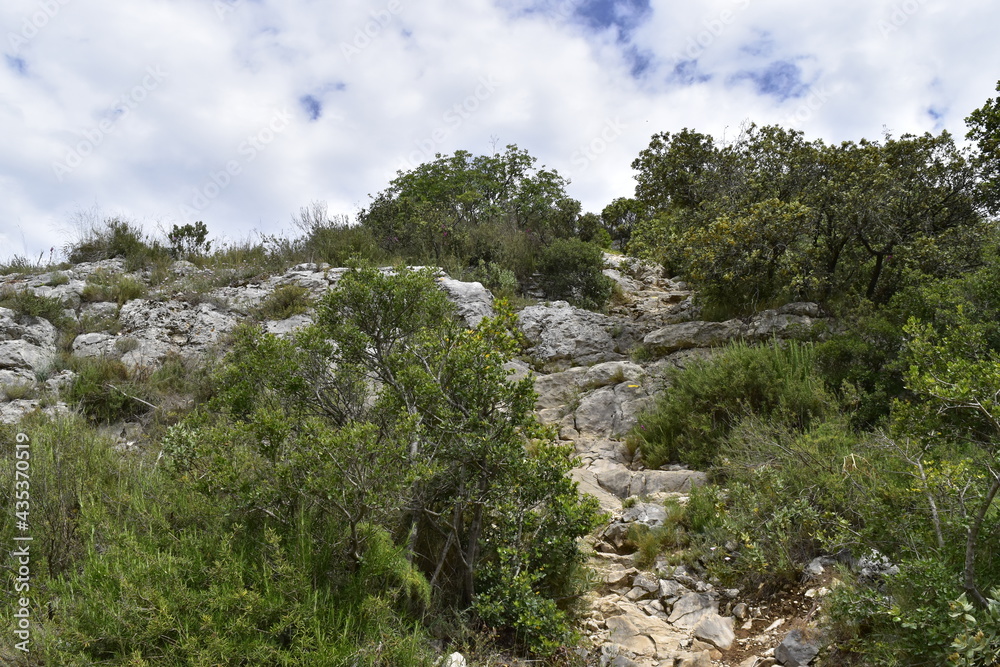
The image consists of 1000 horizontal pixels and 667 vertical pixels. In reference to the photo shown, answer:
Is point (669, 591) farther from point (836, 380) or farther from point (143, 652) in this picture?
point (836, 380)

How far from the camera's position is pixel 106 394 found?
24.0 feet

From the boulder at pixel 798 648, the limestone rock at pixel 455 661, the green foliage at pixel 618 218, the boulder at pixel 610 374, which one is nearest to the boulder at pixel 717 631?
the boulder at pixel 798 648

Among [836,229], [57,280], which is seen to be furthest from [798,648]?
[57,280]

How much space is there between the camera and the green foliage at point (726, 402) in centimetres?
568

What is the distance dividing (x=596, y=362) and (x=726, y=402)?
341 centimetres

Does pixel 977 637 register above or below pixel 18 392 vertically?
below

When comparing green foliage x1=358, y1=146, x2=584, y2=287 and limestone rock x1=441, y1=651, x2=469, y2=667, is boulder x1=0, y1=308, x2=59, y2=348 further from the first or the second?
limestone rock x1=441, y1=651, x2=469, y2=667

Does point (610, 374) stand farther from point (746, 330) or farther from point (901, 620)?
point (901, 620)

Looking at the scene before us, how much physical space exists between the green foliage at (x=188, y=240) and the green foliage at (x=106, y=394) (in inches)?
243

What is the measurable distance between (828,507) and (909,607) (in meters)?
1.26

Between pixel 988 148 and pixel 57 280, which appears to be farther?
pixel 57 280

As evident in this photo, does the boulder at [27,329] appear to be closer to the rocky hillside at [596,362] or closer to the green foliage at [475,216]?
the rocky hillside at [596,362]

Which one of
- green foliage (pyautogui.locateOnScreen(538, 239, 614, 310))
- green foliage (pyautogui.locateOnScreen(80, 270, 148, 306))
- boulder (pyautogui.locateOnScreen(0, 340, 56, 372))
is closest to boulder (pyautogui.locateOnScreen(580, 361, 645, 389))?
green foliage (pyautogui.locateOnScreen(538, 239, 614, 310))

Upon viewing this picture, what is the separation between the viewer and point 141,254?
12.3m
